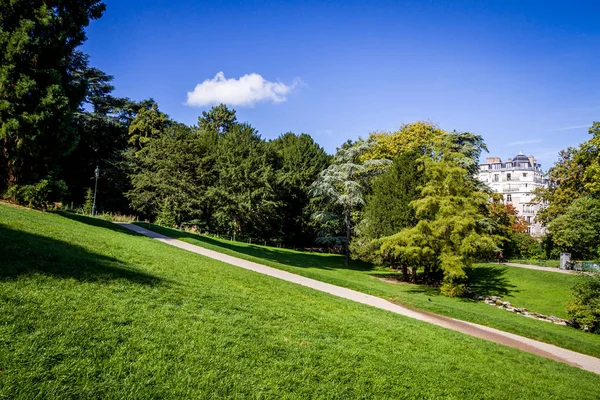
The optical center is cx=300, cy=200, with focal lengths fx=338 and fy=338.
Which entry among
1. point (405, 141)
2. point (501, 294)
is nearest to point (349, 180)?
point (405, 141)

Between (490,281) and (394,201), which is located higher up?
(394,201)

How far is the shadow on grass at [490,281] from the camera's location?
21359mm

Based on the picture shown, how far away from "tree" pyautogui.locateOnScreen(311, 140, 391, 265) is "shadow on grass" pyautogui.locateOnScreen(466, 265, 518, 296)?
9.90 meters

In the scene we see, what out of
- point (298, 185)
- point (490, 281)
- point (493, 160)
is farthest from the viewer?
point (493, 160)

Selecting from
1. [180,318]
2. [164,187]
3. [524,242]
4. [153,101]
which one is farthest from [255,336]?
[153,101]

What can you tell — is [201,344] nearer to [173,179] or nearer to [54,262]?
[54,262]

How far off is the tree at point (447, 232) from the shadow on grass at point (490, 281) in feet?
11.8

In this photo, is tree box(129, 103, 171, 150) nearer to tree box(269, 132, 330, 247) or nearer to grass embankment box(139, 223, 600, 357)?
tree box(269, 132, 330, 247)

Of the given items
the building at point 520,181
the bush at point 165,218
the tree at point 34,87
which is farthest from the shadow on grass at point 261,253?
the building at point 520,181

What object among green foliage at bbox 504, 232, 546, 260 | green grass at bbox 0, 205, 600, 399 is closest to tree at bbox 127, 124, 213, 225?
green grass at bbox 0, 205, 600, 399

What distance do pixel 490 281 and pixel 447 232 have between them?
8.22 meters

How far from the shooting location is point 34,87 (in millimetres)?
15039

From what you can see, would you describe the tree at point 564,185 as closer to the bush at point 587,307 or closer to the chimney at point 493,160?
the bush at point 587,307

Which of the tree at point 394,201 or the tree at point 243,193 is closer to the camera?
the tree at point 394,201
